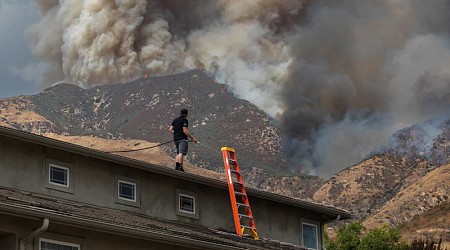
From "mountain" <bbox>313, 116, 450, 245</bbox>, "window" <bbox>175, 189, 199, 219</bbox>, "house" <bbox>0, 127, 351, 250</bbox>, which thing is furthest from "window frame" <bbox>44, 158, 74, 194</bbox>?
"mountain" <bbox>313, 116, 450, 245</bbox>

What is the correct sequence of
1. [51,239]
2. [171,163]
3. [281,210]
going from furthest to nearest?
[171,163]
[281,210]
[51,239]

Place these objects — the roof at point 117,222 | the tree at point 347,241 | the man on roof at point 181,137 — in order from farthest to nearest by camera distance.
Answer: the tree at point 347,241, the man on roof at point 181,137, the roof at point 117,222

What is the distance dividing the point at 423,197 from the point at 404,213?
3.89m

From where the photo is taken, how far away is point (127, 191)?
88.4ft

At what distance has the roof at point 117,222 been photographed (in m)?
20.0

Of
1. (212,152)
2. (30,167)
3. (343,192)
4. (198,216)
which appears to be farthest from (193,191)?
(212,152)

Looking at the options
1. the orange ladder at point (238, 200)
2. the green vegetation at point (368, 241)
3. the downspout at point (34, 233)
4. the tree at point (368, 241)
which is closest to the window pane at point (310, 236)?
Answer: the orange ladder at point (238, 200)

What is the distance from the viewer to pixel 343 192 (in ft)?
463

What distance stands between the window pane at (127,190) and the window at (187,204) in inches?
63.2

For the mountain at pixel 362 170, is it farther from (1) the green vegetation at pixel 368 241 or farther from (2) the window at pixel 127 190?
(2) the window at pixel 127 190

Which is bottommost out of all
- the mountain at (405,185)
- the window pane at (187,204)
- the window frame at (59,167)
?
the window frame at (59,167)

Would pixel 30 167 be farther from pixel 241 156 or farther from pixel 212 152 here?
pixel 241 156

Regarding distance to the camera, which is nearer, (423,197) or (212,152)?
(423,197)

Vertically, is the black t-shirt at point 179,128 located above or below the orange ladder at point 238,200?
above
